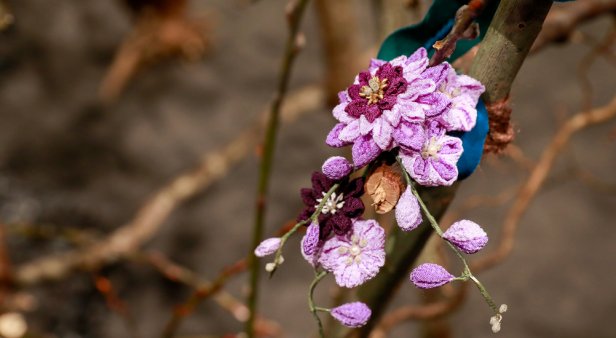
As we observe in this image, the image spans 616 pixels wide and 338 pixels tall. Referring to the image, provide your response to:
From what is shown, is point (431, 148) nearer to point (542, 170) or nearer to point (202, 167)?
point (542, 170)

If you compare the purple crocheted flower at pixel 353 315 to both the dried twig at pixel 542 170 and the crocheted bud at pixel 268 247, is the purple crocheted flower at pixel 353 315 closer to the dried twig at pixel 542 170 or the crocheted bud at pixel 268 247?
the crocheted bud at pixel 268 247

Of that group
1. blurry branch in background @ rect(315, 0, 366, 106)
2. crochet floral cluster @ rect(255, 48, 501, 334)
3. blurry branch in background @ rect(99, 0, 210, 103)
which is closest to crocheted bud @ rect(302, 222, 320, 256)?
crochet floral cluster @ rect(255, 48, 501, 334)

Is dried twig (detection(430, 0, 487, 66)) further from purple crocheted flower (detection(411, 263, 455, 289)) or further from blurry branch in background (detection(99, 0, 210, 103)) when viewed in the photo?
blurry branch in background (detection(99, 0, 210, 103))

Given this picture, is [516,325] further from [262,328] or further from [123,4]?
[123,4]

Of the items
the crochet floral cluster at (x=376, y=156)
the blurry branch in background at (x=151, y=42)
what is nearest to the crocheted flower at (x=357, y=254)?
the crochet floral cluster at (x=376, y=156)

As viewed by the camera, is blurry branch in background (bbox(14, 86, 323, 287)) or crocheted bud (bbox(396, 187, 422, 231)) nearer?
crocheted bud (bbox(396, 187, 422, 231))
